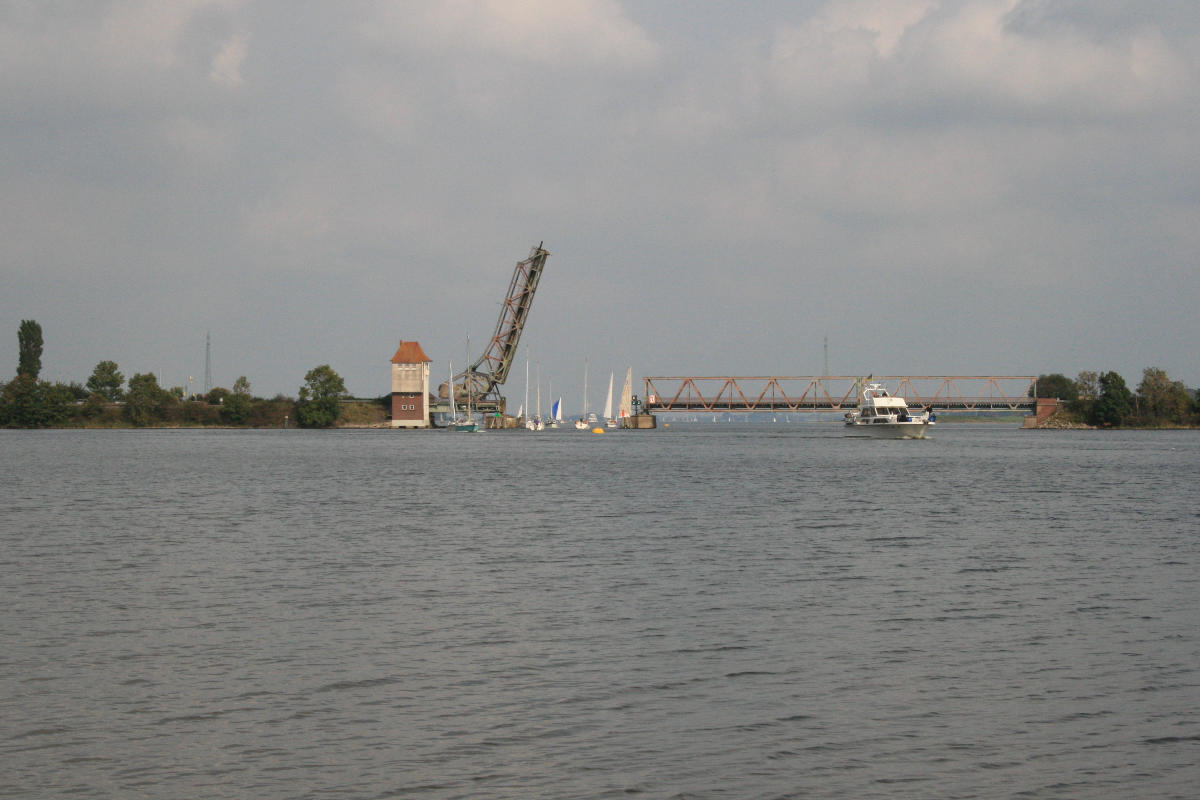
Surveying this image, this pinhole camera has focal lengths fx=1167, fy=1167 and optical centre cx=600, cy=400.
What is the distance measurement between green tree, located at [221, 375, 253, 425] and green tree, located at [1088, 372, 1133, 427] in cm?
9729

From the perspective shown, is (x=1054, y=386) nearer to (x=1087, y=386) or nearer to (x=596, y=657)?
(x=1087, y=386)

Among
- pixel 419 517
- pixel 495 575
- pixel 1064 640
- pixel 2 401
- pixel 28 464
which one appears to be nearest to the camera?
Answer: pixel 1064 640

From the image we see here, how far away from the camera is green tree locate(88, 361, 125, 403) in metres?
135

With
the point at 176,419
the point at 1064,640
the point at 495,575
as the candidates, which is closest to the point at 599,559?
the point at 495,575

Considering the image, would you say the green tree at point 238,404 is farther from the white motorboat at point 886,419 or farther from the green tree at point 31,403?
the white motorboat at point 886,419

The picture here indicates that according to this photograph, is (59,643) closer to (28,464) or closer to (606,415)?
(28,464)

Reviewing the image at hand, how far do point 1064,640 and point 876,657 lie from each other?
2.29 metres

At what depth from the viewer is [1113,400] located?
5074 inches

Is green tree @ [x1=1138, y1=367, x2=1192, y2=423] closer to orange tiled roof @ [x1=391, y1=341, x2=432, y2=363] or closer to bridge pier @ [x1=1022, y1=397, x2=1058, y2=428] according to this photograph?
bridge pier @ [x1=1022, y1=397, x2=1058, y2=428]

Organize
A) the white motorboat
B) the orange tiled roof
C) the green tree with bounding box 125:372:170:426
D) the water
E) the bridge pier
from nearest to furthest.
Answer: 1. the water
2. the white motorboat
3. the orange tiled roof
4. the green tree with bounding box 125:372:170:426
5. the bridge pier

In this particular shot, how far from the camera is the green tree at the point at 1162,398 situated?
127m

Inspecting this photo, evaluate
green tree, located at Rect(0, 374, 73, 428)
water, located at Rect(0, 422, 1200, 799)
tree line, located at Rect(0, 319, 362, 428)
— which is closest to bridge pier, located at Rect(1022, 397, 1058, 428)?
tree line, located at Rect(0, 319, 362, 428)

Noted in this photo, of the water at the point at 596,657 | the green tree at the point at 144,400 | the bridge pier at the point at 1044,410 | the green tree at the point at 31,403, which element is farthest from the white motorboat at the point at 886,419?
the green tree at the point at 31,403

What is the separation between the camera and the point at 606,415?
16100cm
